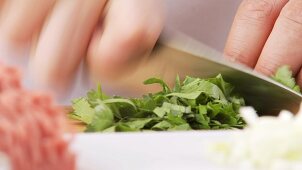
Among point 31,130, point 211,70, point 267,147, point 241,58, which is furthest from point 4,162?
point 241,58

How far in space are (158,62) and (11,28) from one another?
0.89 feet

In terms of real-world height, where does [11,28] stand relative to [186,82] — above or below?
above

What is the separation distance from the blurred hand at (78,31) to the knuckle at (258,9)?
1.22ft

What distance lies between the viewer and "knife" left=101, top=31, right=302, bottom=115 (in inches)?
37.8

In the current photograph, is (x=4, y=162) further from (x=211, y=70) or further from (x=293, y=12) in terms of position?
(x=293, y=12)

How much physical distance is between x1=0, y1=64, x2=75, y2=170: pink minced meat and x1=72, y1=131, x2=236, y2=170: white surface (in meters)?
0.05

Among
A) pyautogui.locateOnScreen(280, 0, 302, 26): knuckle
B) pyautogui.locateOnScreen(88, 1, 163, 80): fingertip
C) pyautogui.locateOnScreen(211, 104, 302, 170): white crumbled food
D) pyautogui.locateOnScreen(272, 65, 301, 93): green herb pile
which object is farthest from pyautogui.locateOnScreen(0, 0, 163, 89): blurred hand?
pyautogui.locateOnScreen(211, 104, 302, 170): white crumbled food

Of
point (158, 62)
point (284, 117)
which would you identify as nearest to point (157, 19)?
point (158, 62)

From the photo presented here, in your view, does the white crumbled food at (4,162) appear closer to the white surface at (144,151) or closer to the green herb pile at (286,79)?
the white surface at (144,151)

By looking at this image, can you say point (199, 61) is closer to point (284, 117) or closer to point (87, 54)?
point (87, 54)

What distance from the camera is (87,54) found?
3.51ft

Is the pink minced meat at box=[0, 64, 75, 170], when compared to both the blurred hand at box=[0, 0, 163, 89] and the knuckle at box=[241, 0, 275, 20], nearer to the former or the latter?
the blurred hand at box=[0, 0, 163, 89]

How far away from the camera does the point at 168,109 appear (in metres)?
0.89

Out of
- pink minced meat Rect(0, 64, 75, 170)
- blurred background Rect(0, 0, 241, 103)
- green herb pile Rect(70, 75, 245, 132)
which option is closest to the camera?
pink minced meat Rect(0, 64, 75, 170)
